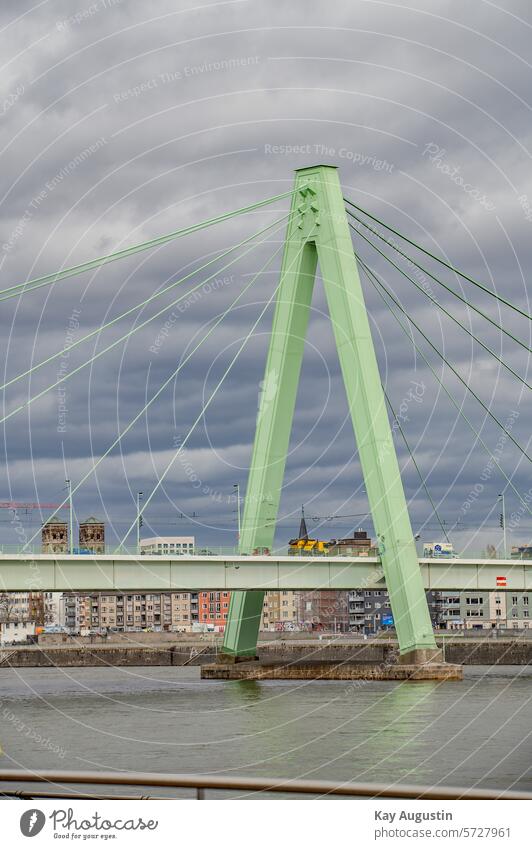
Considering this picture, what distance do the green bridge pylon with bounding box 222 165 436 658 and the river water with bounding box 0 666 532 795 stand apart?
5166 millimetres

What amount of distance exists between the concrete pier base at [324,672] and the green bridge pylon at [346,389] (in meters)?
1.66

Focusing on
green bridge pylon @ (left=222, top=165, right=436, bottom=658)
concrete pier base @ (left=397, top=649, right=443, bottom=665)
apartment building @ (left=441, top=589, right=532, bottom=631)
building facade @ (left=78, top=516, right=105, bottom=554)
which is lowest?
concrete pier base @ (left=397, top=649, right=443, bottom=665)

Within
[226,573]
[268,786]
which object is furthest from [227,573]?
[268,786]

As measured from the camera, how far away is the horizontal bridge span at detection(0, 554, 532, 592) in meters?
56.7

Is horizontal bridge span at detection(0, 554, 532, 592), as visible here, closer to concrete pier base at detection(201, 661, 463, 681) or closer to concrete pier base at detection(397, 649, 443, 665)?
concrete pier base at detection(397, 649, 443, 665)

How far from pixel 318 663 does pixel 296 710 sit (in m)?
27.1

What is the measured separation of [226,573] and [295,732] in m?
23.1

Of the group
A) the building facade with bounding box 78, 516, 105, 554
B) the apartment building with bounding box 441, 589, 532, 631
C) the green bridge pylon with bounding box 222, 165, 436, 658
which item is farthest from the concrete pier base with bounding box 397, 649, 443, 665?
the apartment building with bounding box 441, 589, 532, 631

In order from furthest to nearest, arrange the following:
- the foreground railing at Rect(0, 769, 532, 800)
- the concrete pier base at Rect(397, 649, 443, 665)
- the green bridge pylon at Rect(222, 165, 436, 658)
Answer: the concrete pier base at Rect(397, 649, 443, 665), the green bridge pylon at Rect(222, 165, 436, 658), the foreground railing at Rect(0, 769, 532, 800)

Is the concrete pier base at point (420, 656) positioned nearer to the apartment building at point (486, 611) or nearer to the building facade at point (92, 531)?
the building facade at point (92, 531)

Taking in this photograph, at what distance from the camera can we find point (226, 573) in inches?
2431

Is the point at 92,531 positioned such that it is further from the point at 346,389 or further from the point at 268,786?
the point at 268,786

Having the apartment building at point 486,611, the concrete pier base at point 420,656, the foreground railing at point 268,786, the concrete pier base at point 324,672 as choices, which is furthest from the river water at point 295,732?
the apartment building at point 486,611
